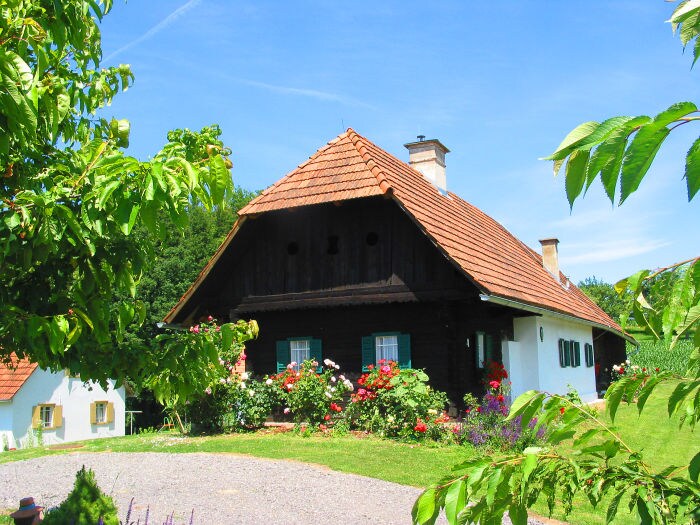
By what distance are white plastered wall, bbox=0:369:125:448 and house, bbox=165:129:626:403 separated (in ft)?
47.0

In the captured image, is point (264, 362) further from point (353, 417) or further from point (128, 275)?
point (128, 275)

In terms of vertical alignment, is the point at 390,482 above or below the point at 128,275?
below

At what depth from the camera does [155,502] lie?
28.7ft

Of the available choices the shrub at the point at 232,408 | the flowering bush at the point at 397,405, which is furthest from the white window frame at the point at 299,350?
the flowering bush at the point at 397,405

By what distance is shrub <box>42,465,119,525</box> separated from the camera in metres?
5.72

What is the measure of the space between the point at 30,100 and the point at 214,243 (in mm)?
37942

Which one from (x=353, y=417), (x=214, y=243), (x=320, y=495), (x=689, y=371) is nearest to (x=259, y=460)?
(x=320, y=495)

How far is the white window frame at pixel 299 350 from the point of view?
56.0ft

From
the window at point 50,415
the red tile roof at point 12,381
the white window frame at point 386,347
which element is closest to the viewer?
the white window frame at point 386,347

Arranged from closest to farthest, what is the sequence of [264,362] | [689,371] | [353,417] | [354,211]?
[689,371] → [353,417] → [354,211] → [264,362]

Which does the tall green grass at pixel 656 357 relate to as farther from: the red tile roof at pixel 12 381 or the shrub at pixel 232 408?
the red tile roof at pixel 12 381

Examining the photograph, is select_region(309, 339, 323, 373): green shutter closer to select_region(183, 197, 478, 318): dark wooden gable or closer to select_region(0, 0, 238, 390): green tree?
select_region(183, 197, 478, 318): dark wooden gable

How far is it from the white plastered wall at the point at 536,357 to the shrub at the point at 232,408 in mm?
5887

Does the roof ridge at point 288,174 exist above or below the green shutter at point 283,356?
above
